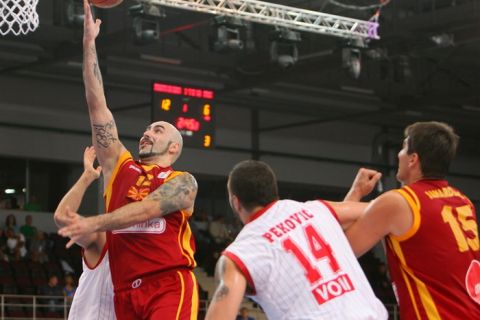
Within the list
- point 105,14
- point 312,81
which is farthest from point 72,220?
point 312,81

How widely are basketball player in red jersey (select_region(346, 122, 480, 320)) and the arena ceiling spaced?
42.9 feet

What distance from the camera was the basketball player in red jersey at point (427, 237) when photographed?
15.7ft

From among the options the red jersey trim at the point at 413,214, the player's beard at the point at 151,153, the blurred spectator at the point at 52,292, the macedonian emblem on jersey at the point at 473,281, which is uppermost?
the player's beard at the point at 151,153

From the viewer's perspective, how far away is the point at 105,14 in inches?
851

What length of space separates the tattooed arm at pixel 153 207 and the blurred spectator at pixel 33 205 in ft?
63.7

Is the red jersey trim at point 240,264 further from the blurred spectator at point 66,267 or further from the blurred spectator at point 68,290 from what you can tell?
the blurred spectator at point 66,267

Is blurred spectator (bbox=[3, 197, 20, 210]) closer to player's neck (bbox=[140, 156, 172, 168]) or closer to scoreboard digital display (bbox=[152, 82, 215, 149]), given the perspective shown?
scoreboard digital display (bbox=[152, 82, 215, 149])

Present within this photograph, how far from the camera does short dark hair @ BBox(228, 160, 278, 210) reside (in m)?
4.55

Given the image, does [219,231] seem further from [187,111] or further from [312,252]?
[312,252]

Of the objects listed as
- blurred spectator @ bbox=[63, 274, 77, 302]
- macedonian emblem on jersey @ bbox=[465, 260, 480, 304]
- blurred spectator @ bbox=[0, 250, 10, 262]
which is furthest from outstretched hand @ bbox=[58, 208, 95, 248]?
blurred spectator @ bbox=[0, 250, 10, 262]

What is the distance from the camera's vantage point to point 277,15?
59.9 feet

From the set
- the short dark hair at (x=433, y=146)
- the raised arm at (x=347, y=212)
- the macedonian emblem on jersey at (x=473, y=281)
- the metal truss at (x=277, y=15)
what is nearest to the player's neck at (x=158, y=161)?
the raised arm at (x=347, y=212)

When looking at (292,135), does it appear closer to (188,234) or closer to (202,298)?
(202,298)

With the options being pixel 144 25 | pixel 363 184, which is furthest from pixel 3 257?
pixel 363 184
